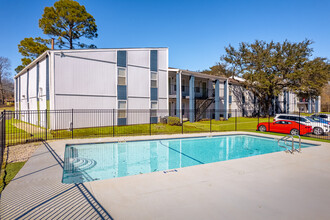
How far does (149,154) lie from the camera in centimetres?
1084

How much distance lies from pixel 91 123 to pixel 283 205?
1534 cm

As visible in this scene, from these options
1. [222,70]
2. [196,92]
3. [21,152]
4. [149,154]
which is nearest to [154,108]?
[196,92]

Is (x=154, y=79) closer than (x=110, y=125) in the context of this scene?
No

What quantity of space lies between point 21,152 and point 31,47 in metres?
26.7

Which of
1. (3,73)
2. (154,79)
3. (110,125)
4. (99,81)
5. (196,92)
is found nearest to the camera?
(99,81)

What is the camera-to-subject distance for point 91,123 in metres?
16.7

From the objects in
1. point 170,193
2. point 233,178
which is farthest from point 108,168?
point 233,178

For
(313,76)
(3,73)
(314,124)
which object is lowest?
(314,124)

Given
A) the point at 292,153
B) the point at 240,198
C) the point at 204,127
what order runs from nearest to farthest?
the point at 240,198
the point at 292,153
the point at 204,127

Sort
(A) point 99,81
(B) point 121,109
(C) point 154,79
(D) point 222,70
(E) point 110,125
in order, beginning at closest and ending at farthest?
(A) point 99,81 < (E) point 110,125 < (B) point 121,109 < (C) point 154,79 < (D) point 222,70

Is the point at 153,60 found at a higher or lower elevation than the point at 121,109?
higher

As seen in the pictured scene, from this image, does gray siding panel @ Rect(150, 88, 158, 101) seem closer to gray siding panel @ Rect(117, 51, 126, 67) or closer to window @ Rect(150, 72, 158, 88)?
window @ Rect(150, 72, 158, 88)

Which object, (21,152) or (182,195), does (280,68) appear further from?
(21,152)

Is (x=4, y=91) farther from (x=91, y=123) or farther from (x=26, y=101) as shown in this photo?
(x=91, y=123)
